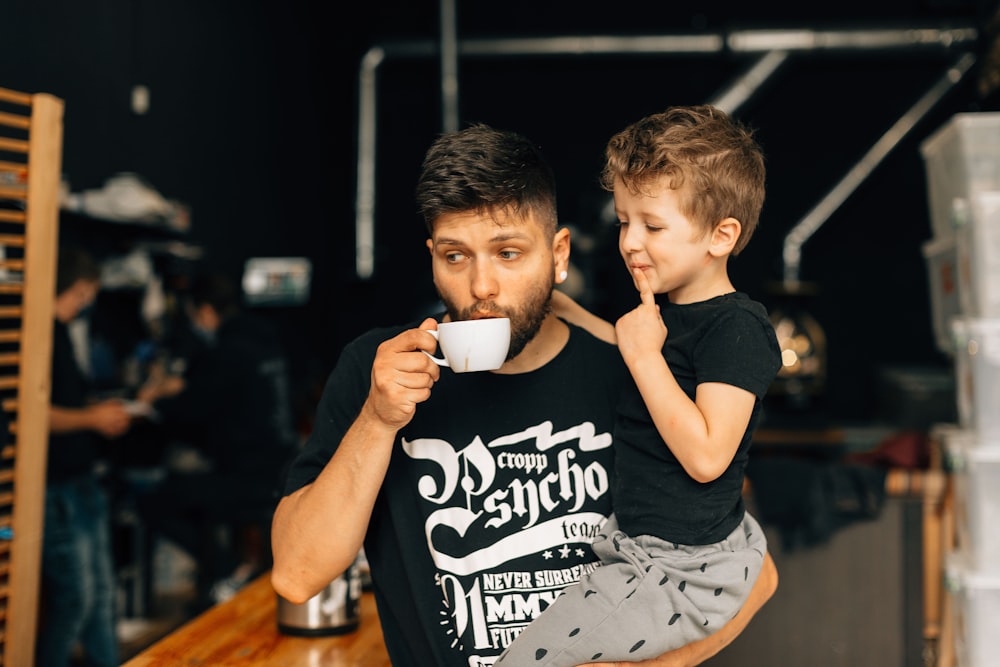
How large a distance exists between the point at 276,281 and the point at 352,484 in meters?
5.62

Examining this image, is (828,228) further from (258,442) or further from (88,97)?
(88,97)

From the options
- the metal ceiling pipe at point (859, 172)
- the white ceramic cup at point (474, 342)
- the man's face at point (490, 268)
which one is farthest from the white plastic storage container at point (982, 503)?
the metal ceiling pipe at point (859, 172)

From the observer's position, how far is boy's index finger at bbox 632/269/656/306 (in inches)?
56.1

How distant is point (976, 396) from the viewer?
9.48 feet

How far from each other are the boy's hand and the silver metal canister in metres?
Answer: 0.69

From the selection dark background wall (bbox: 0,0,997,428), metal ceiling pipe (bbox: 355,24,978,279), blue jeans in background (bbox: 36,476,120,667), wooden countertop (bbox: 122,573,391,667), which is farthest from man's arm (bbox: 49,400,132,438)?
metal ceiling pipe (bbox: 355,24,978,279)

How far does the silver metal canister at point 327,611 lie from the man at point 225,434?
8.68ft

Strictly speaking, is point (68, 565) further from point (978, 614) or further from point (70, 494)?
point (978, 614)

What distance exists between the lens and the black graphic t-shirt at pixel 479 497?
4.68ft

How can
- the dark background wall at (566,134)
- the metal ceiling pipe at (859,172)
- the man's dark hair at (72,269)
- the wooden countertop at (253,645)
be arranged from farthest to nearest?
the metal ceiling pipe at (859,172) < the dark background wall at (566,134) < the man's dark hair at (72,269) < the wooden countertop at (253,645)

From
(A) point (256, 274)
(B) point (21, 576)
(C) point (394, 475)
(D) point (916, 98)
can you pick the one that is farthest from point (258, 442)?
(D) point (916, 98)

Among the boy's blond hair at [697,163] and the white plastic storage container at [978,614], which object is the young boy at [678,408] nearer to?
the boy's blond hair at [697,163]

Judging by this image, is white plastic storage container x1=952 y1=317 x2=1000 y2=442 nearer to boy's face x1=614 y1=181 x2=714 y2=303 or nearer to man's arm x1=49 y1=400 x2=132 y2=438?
boy's face x1=614 y1=181 x2=714 y2=303

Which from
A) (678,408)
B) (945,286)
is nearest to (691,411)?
(678,408)
